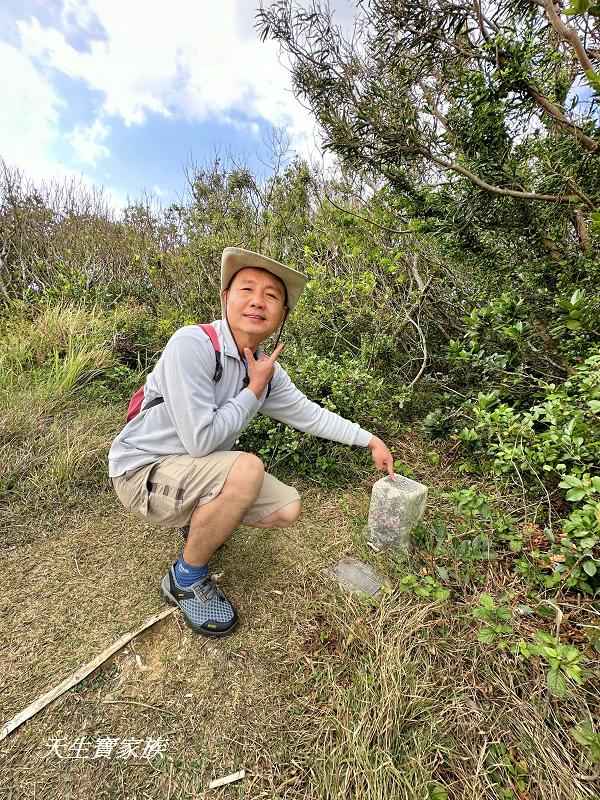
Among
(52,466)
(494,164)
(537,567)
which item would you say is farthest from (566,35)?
(52,466)

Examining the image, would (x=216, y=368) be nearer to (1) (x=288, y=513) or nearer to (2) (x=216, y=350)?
(2) (x=216, y=350)

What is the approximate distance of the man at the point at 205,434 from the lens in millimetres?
1639

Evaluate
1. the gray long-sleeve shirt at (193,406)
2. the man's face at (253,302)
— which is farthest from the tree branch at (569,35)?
the gray long-sleeve shirt at (193,406)

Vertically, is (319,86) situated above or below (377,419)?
above

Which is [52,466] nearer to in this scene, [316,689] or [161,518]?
[161,518]

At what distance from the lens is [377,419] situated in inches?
114

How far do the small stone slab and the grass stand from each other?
0.17 feet

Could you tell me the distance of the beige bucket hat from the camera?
170 centimetres

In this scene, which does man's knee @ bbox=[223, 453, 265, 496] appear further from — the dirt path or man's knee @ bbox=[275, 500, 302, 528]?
the dirt path

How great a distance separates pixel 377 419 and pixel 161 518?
5.44 ft

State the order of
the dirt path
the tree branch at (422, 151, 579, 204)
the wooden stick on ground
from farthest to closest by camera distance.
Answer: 1. the tree branch at (422, 151, 579, 204)
2. the wooden stick on ground
3. the dirt path

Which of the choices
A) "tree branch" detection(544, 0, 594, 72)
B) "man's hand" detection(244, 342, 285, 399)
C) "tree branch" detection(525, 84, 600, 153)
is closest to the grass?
"man's hand" detection(244, 342, 285, 399)

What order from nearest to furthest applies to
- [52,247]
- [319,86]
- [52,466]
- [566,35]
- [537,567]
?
[566,35] < [537,567] < [319,86] < [52,466] < [52,247]

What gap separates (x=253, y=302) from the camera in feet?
5.71
